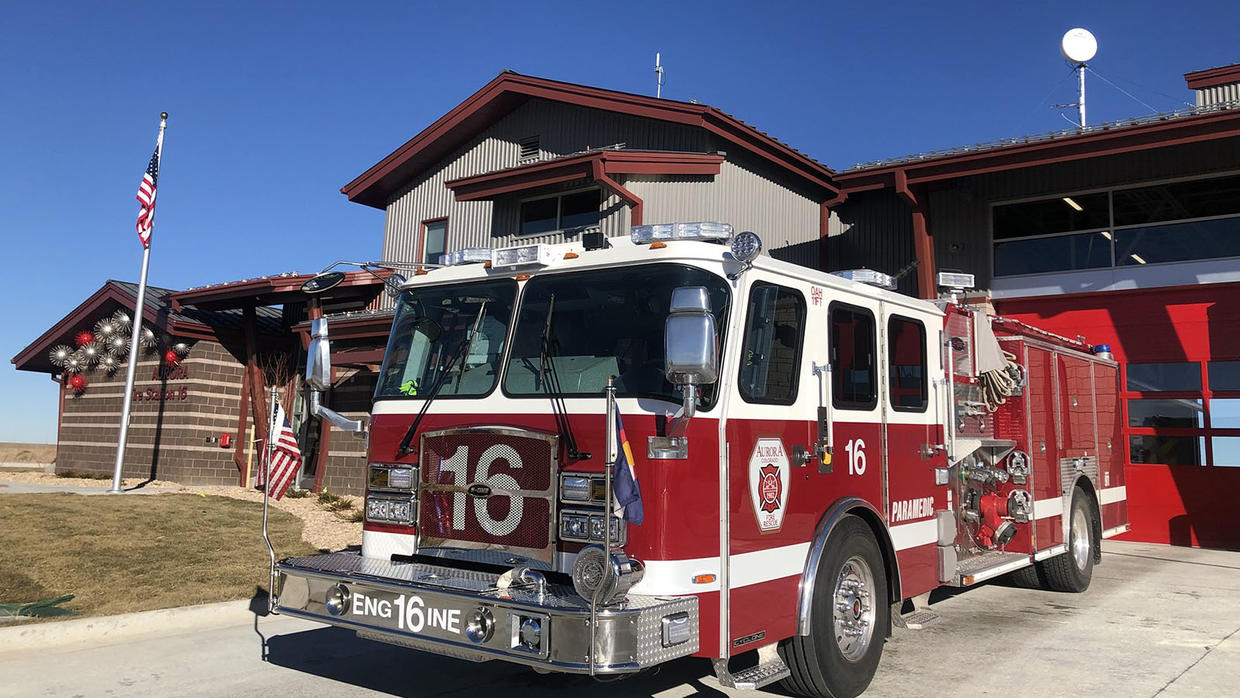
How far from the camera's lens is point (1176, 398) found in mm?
13375

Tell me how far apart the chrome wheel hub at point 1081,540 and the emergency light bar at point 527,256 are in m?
6.51

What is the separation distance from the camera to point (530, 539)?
451 centimetres

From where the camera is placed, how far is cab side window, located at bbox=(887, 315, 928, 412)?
5.95 meters

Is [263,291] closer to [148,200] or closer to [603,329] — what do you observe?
[148,200]

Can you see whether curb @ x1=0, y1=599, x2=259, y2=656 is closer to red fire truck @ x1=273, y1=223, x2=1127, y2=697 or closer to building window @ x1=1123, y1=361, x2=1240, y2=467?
red fire truck @ x1=273, y1=223, x2=1127, y2=697

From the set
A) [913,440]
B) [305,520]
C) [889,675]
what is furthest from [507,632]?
[305,520]

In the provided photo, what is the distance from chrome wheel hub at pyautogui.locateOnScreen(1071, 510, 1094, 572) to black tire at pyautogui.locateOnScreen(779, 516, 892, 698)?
433 centimetres

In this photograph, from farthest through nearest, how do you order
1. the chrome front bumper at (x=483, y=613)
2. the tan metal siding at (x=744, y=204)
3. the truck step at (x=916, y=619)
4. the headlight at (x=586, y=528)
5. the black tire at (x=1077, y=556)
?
the tan metal siding at (x=744, y=204) < the black tire at (x=1077, y=556) < the truck step at (x=916, y=619) < the headlight at (x=586, y=528) < the chrome front bumper at (x=483, y=613)

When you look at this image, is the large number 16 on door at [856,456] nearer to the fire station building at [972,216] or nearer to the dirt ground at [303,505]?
the dirt ground at [303,505]

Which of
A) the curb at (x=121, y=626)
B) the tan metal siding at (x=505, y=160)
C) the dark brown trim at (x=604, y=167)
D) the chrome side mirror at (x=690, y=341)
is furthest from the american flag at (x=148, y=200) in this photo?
the chrome side mirror at (x=690, y=341)

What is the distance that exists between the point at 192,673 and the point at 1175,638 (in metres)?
7.05

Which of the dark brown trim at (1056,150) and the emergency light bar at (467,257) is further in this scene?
the dark brown trim at (1056,150)

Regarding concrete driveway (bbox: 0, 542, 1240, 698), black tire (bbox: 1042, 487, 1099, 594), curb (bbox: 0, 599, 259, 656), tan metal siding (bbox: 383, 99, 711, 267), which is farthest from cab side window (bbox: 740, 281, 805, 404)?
tan metal siding (bbox: 383, 99, 711, 267)

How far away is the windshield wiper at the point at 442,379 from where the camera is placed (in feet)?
16.7
